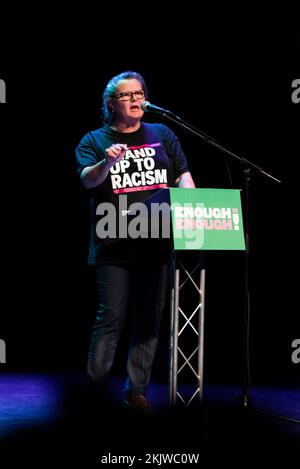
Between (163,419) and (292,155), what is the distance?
2.49 metres

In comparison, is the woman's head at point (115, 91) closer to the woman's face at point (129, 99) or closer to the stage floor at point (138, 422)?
the woman's face at point (129, 99)

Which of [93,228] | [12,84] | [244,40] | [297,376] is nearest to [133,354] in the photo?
[93,228]

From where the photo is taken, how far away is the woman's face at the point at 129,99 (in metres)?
3.20

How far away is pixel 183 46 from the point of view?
469 cm

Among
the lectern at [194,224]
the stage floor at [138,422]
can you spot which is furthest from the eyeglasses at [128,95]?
the stage floor at [138,422]

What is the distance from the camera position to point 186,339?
16.1ft

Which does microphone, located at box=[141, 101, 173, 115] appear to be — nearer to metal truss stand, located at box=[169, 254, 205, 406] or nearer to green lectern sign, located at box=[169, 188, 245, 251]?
green lectern sign, located at box=[169, 188, 245, 251]

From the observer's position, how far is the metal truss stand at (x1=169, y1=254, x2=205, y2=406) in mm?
2990

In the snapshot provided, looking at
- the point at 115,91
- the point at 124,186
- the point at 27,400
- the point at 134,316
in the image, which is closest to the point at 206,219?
the point at 124,186

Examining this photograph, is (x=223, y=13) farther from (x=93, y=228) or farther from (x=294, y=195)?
(x=93, y=228)

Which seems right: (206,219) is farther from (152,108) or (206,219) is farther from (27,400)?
(27,400)

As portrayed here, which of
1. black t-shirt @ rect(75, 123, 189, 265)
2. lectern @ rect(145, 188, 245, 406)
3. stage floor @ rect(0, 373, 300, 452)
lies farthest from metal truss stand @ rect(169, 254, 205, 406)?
black t-shirt @ rect(75, 123, 189, 265)

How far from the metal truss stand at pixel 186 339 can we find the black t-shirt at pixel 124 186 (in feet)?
0.75

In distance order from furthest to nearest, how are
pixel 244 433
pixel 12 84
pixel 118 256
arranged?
pixel 12 84 → pixel 118 256 → pixel 244 433
